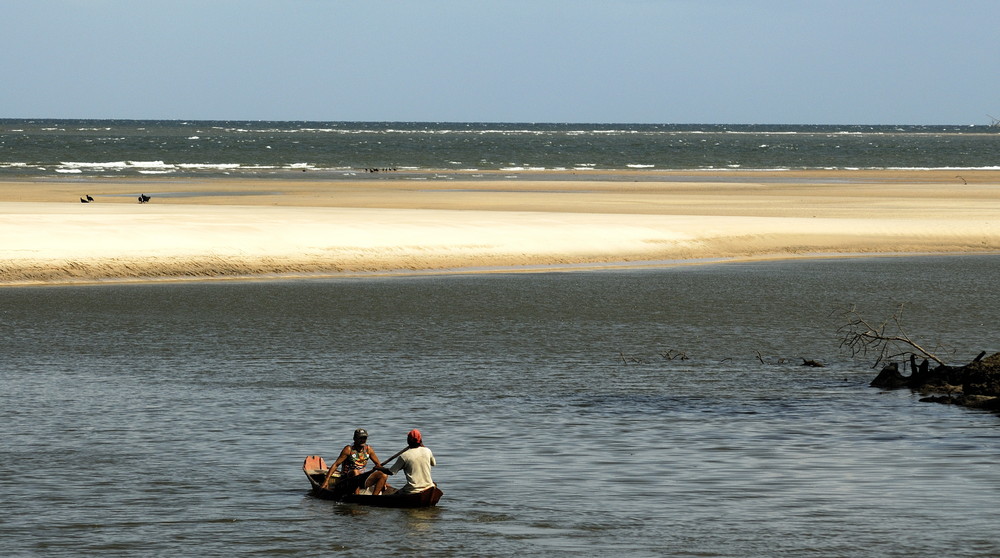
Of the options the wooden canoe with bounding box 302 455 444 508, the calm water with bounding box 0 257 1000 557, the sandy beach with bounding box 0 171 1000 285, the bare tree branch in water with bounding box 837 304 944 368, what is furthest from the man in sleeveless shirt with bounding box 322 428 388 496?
the sandy beach with bounding box 0 171 1000 285

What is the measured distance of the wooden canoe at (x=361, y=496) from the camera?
14555 millimetres

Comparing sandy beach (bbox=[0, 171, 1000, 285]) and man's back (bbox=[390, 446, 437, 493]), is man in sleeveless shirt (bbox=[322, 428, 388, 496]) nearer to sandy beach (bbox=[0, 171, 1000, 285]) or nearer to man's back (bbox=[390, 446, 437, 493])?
man's back (bbox=[390, 446, 437, 493])

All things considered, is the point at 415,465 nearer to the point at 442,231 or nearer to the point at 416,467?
the point at 416,467

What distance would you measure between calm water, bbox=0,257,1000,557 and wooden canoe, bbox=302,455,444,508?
5.0 inches

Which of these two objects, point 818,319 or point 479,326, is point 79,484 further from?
point 818,319

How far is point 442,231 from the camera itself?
44781mm

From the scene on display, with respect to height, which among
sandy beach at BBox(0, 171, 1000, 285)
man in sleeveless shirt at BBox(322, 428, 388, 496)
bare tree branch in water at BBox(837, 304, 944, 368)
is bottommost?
bare tree branch in water at BBox(837, 304, 944, 368)

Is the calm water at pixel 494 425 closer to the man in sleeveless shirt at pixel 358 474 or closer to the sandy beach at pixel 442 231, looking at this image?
the man in sleeveless shirt at pixel 358 474

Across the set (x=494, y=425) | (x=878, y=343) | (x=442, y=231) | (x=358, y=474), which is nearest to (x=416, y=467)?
(x=358, y=474)

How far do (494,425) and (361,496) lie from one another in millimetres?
4450

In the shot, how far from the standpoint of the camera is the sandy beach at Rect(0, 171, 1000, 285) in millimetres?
39144

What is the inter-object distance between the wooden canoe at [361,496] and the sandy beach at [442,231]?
23267mm

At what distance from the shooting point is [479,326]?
2944cm

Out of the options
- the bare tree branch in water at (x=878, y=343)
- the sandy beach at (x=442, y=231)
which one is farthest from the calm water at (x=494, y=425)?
the sandy beach at (x=442, y=231)
